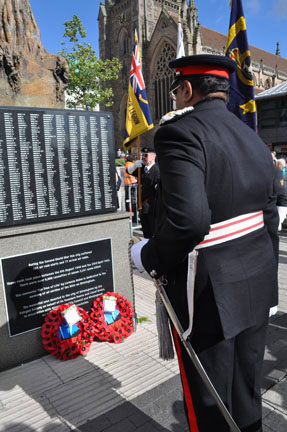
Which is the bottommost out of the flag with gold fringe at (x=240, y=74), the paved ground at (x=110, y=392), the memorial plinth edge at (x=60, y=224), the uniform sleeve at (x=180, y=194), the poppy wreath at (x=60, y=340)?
the paved ground at (x=110, y=392)

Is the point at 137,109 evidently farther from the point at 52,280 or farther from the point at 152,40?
the point at 152,40

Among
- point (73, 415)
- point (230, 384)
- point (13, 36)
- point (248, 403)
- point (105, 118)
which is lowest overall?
point (73, 415)

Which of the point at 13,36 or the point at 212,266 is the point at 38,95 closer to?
the point at 13,36

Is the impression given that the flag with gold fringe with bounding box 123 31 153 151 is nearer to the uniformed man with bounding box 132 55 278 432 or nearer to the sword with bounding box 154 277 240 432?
the uniformed man with bounding box 132 55 278 432

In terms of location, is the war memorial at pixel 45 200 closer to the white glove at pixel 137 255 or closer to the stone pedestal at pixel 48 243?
the stone pedestal at pixel 48 243

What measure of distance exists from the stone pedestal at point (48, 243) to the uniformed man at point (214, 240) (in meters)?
2.04

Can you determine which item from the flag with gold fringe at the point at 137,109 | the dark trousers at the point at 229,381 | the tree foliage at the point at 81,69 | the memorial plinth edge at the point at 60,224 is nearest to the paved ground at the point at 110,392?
the dark trousers at the point at 229,381

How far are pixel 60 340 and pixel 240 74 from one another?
3601mm

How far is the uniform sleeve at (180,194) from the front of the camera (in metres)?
1.44

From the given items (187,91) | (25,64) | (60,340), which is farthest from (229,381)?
(25,64)

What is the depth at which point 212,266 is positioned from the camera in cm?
161

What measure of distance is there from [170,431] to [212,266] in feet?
5.26

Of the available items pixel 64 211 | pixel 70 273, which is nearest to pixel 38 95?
pixel 64 211

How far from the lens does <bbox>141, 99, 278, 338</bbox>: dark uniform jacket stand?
147 cm
